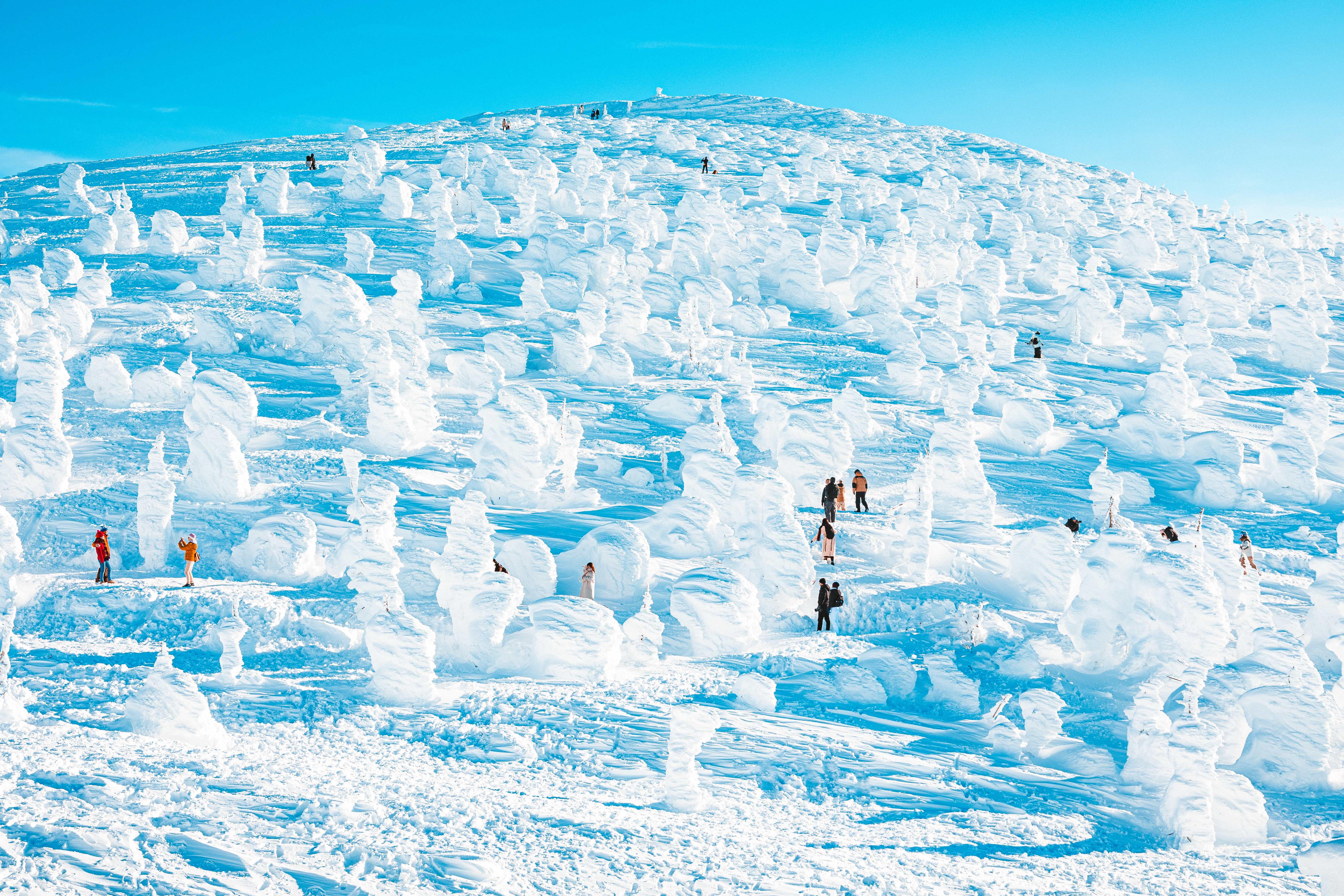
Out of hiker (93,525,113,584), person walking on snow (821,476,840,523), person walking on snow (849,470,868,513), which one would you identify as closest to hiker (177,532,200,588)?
hiker (93,525,113,584)

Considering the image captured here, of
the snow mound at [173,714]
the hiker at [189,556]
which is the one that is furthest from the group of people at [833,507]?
the hiker at [189,556]

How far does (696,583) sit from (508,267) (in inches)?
864

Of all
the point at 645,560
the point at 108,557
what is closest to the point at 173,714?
the point at 108,557

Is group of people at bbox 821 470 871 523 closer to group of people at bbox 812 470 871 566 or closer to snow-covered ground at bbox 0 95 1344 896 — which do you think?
group of people at bbox 812 470 871 566

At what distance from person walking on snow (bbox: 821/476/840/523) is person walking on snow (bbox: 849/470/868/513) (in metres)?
1.74

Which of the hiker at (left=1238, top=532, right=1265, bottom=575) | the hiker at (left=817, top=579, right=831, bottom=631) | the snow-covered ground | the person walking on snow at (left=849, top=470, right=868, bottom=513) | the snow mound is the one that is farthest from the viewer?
the person walking on snow at (left=849, top=470, right=868, bottom=513)

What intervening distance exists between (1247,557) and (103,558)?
2115 centimetres

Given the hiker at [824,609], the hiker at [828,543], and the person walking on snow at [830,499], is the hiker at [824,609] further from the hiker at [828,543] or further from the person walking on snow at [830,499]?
the person walking on snow at [830,499]

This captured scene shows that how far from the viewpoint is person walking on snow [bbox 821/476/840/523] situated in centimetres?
1916

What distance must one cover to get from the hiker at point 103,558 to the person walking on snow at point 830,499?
1256 cm

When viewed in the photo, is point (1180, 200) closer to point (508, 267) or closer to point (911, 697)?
point (508, 267)

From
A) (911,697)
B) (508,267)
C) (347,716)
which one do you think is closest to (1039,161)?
(508,267)

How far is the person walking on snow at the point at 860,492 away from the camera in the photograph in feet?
69.1

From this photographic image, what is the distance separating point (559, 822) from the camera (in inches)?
410
